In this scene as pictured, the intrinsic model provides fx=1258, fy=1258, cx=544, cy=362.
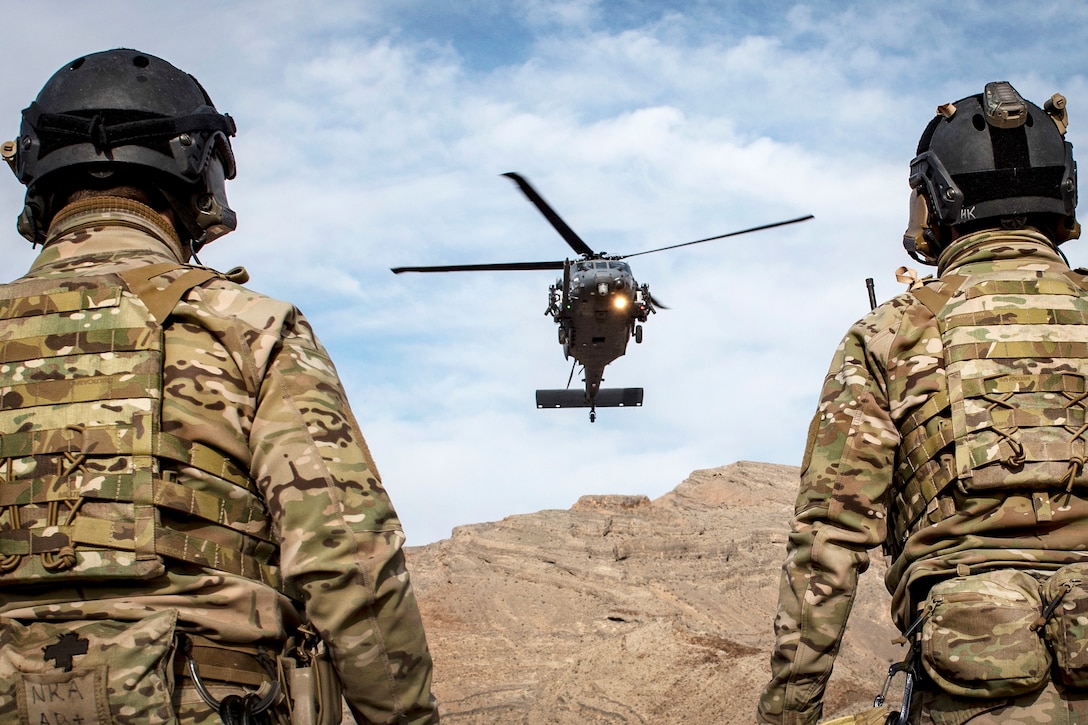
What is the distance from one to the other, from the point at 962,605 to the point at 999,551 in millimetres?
253

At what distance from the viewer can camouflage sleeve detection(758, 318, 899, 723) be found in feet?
13.1

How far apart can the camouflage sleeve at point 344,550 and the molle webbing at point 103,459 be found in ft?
0.49

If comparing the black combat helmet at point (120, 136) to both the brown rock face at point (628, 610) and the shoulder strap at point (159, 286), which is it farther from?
the brown rock face at point (628, 610)

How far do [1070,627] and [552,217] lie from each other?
19.2 metres

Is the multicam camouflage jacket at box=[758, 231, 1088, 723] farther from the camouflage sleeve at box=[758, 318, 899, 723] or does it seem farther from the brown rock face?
the brown rock face

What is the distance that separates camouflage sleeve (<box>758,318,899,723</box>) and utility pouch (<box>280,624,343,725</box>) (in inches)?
63.0

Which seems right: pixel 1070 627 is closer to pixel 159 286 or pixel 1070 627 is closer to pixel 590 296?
pixel 159 286

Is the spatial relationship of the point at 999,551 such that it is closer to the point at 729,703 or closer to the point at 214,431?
the point at 214,431

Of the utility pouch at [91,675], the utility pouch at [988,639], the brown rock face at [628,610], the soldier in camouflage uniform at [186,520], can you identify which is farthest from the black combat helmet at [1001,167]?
the brown rock face at [628,610]

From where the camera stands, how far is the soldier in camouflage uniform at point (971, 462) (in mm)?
3604

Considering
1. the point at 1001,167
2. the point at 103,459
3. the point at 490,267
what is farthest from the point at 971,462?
the point at 490,267


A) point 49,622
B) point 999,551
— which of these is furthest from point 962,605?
point 49,622

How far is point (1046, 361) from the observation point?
3.99m

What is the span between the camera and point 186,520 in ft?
9.70
